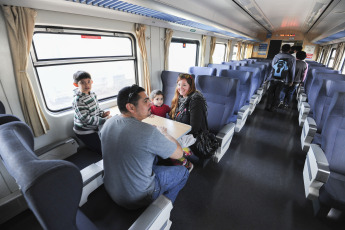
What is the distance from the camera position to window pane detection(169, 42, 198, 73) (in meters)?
5.12

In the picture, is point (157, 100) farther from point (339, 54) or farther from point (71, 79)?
point (339, 54)

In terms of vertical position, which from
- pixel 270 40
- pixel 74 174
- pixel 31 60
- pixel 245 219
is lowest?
pixel 245 219

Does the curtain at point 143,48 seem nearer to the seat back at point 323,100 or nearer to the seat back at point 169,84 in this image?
the seat back at point 169,84

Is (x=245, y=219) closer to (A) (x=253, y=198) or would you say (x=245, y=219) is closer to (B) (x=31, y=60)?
(A) (x=253, y=198)

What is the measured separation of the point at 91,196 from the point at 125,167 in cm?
61

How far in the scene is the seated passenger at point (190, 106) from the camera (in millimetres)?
2043

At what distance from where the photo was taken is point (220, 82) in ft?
8.70

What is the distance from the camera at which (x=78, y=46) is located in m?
2.64

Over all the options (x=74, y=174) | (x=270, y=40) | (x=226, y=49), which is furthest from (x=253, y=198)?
(x=270, y=40)

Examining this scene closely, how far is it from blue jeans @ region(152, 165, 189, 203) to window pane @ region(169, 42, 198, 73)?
4.07 meters

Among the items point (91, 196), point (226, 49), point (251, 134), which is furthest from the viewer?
point (226, 49)

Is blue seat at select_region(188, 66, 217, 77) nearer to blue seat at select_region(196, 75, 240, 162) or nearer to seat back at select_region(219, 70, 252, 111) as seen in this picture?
seat back at select_region(219, 70, 252, 111)

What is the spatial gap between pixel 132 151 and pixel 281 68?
4.95 metres

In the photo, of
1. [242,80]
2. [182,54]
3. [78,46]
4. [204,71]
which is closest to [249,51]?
[182,54]
